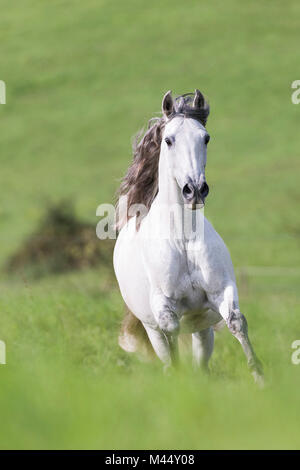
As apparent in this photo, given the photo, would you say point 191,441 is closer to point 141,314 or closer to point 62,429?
point 62,429

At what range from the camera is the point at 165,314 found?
511 centimetres

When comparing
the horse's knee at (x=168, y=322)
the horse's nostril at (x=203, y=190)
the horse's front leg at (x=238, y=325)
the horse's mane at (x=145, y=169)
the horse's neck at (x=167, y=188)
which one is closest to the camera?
the horse's nostril at (x=203, y=190)

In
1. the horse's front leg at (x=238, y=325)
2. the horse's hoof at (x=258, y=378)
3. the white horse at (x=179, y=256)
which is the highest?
the white horse at (x=179, y=256)

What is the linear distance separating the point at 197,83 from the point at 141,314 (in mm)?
44906

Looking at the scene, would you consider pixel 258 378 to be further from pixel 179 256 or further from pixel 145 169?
pixel 145 169

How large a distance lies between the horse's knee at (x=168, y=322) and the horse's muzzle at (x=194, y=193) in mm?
781

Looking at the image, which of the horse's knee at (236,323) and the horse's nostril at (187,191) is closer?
the horse's nostril at (187,191)

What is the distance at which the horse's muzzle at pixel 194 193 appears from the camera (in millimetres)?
4742

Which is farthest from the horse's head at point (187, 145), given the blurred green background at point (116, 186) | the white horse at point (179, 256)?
the blurred green background at point (116, 186)

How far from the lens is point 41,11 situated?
5766 cm

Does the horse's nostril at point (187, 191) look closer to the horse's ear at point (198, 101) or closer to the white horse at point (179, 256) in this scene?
the white horse at point (179, 256)

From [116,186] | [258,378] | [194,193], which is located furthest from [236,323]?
[116,186]

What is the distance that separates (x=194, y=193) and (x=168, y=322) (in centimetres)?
92

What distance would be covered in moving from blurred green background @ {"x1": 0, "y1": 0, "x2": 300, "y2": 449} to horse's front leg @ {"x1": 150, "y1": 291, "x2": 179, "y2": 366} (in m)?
0.29
